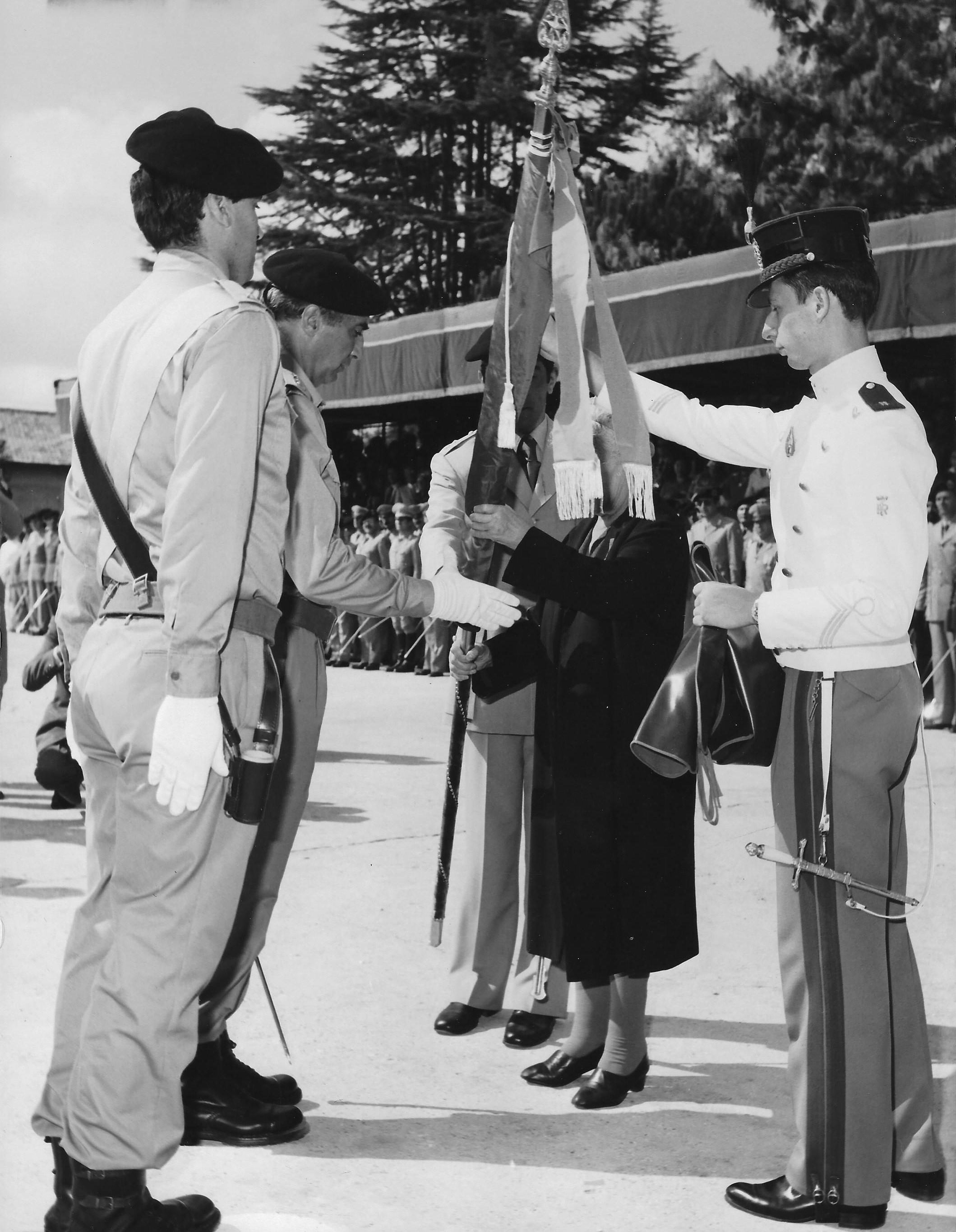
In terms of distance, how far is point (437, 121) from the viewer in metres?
12.9

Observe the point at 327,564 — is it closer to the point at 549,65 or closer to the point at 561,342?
the point at 561,342

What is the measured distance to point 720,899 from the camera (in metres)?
5.19

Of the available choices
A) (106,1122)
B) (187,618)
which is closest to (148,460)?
(187,618)

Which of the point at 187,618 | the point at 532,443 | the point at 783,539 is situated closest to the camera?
the point at 187,618

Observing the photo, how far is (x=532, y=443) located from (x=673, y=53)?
11.5m

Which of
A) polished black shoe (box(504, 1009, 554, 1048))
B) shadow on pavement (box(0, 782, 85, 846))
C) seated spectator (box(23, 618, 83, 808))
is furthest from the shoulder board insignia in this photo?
shadow on pavement (box(0, 782, 85, 846))

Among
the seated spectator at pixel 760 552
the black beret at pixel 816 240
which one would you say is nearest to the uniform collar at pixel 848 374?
the black beret at pixel 816 240

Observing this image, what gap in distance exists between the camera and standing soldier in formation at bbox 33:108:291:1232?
2.45 meters

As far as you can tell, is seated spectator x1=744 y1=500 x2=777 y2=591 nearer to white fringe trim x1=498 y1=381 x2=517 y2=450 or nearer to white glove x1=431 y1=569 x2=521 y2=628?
white fringe trim x1=498 y1=381 x2=517 y2=450

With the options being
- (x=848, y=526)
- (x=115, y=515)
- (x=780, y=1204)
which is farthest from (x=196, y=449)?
(x=780, y=1204)

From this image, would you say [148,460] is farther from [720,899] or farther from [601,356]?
[720,899]

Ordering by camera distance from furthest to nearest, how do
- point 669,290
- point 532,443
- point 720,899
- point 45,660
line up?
1. point 669,290
2. point 45,660
3. point 720,899
4. point 532,443

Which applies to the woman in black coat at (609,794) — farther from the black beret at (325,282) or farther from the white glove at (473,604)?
the black beret at (325,282)

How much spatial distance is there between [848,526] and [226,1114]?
188 cm
